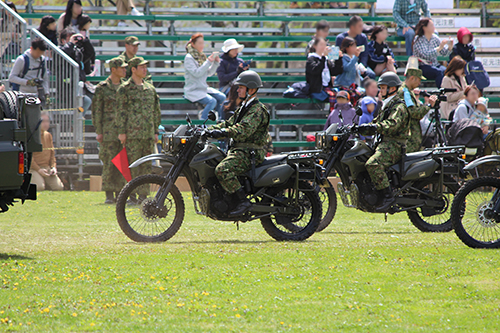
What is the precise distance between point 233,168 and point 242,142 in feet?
1.25

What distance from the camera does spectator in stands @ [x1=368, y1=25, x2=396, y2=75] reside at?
58.1 feet

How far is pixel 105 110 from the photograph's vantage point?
1372cm

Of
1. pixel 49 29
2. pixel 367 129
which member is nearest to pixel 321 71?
pixel 49 29

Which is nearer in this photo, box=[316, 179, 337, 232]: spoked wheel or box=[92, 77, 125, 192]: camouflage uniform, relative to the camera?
box=[316, 179, 337, 232]: spoked wheel

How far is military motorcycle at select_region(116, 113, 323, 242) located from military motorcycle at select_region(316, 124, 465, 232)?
2.97 feet

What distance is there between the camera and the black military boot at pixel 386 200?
9.71 meters

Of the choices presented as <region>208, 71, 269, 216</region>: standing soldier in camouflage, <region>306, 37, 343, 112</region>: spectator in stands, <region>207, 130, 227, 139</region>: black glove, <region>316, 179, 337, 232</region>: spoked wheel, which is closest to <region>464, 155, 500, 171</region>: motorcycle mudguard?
<region>316, 179, 337, 232</region>: spoked wheel

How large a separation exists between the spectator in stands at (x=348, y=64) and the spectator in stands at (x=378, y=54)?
3.53 feet

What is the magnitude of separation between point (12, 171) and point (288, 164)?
3.15 metres

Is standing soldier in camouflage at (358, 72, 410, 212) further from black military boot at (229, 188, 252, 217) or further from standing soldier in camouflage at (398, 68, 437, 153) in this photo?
black military boot at (229, 188, 252, 217)

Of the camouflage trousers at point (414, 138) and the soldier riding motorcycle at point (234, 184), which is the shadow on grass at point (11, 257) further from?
the camouflage trousers at point (414, 138)

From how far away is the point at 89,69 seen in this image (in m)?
17.1

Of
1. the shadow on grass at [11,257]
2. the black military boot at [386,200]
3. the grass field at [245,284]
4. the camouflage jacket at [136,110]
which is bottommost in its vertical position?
the grass field at [245,284]

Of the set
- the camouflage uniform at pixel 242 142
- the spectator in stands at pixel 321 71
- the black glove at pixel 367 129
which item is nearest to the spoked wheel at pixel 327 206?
the black glove at pixel 367 129
